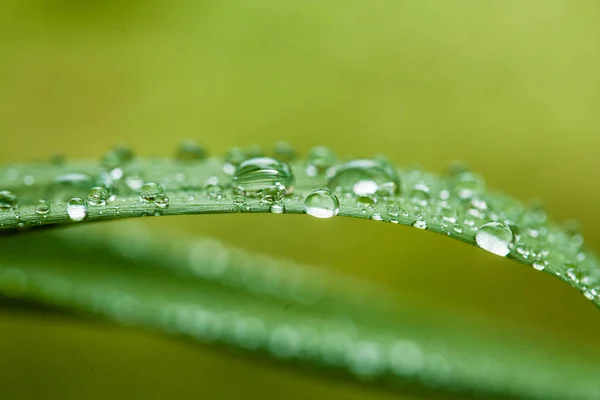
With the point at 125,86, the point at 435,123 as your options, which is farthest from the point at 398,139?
the point at 125,86

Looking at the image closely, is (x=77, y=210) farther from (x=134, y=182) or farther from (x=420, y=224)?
(x=420, y=224)

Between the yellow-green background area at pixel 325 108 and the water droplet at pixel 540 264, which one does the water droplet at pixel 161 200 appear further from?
the yellow-green background area at pixel 325 108

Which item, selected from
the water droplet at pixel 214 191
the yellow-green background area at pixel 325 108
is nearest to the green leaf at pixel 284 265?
the water droplet at pixel 214 191

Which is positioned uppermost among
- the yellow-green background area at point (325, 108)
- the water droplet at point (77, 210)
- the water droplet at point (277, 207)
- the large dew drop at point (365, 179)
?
the yellow-green background area at point (325, 108)

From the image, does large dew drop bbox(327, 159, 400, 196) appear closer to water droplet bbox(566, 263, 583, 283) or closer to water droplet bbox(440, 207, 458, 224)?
water droplet bbox(440, 207, 458, 224)

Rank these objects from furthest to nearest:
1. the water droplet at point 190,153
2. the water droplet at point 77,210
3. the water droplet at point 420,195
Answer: the water droplet at point 190,153, the water droplet at point 420,195, the water droplet at point 77,210

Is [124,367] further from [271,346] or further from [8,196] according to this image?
[8,196]

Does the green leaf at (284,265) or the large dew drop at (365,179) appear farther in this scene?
the large dew drop at (365,179)
